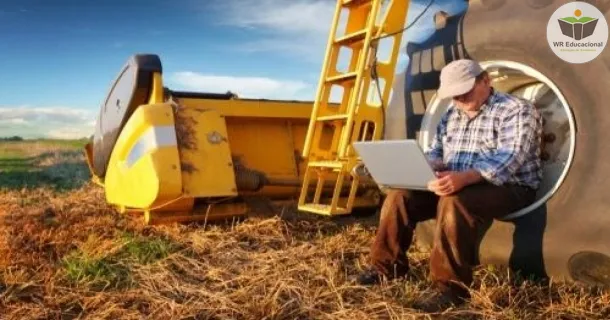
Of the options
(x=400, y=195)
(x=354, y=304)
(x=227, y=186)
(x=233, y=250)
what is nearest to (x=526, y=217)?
(x=400, y=195)

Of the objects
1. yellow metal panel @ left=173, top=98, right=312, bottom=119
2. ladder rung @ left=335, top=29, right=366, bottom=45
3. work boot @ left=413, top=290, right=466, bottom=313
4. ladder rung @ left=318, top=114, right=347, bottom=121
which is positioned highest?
ladder rung @ left=335, top=29, right=366, bottom=45

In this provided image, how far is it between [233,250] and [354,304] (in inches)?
57.4

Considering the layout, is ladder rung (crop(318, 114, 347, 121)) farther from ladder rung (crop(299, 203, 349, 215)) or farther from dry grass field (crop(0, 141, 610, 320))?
dry grass field (crop(0, 141, 610, 320))

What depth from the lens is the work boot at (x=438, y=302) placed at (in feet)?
10.2

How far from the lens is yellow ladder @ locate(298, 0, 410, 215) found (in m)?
4.45

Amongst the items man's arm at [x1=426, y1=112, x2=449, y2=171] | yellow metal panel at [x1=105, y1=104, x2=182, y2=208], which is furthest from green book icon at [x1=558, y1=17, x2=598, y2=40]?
yellow metal panel at [x1=105, y1=104, x2=182, y2=208]

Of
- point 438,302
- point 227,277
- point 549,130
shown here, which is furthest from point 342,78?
point 438,302

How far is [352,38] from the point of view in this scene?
15.6ft

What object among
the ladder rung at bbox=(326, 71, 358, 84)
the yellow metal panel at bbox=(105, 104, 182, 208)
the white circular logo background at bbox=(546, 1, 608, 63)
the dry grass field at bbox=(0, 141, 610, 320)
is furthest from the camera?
the yellow metal panel at bbox=(105, 104, 182, 208)

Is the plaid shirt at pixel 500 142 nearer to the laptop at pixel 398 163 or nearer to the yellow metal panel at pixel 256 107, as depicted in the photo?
the laptop at pixel 398 163

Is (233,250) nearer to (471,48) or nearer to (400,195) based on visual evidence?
(400,195)

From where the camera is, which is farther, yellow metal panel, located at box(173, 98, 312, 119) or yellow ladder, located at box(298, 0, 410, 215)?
yellow metal panel, located at box(173, 98, 312, 119)

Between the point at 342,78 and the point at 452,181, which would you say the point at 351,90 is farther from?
the point at 452,181

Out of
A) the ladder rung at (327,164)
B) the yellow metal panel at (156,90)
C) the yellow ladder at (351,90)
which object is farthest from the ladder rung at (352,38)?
the yellow metal panel at (156,90)
